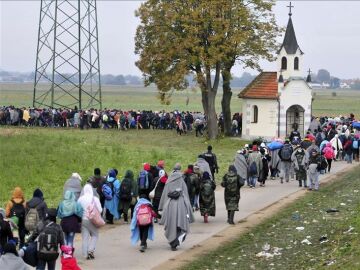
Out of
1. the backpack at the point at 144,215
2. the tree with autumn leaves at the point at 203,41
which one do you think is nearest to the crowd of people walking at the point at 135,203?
the backpack at the point at 144,215

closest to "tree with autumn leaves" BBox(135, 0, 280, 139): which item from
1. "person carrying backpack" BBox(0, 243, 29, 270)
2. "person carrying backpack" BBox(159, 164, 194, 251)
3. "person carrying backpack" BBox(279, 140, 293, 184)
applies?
"person carrying backpack" BBox(279, 140, 293, 184)

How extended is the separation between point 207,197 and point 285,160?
9534 millimetres

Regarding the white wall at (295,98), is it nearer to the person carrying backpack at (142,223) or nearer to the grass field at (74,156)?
the grass field at (74,156)

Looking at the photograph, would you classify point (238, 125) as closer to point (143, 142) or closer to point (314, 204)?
point (143, 142)

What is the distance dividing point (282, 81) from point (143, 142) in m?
9.94

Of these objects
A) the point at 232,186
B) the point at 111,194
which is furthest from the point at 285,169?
the point at 111,194

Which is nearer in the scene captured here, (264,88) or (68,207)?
(68,207)

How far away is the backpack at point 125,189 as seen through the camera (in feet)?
66.3

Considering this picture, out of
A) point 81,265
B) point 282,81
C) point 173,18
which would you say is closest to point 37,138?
point 173,18

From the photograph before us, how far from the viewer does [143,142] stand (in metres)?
47.2

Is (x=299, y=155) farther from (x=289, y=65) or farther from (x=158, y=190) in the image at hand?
(x=289, y=65)

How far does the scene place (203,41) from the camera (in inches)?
1945

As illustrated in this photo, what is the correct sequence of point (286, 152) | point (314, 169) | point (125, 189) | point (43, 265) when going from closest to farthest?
1. point (43, 265)
2. point (125, 189)
3. point (314, 169)
4. point (286, 152)

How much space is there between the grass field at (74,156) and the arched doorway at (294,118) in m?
4.17
